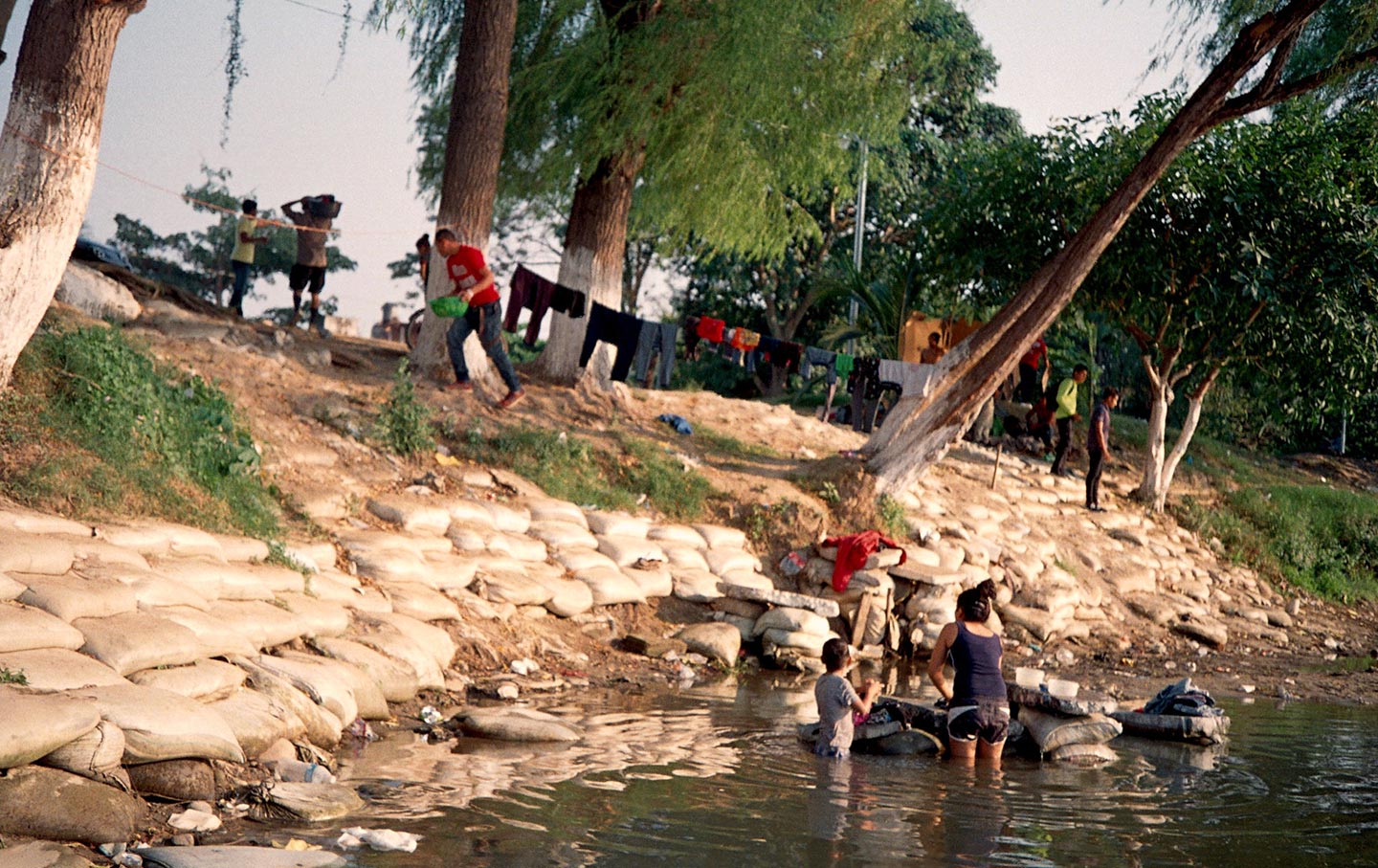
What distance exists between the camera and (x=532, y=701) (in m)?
7.05

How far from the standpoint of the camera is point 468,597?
802cm

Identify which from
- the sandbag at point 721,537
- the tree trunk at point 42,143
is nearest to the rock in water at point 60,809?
the tree trunk at point 42,143

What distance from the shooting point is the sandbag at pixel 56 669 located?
4.22m

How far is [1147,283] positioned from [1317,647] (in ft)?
15.8

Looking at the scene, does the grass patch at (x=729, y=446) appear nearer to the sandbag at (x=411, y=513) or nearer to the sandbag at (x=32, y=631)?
the sandbag at (x=411, y=513)

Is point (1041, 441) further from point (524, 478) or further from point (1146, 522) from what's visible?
point (524, 478)

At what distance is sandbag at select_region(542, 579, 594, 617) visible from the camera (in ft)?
28.0

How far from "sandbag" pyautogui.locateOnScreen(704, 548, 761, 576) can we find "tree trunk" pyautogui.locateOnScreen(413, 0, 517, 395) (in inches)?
119

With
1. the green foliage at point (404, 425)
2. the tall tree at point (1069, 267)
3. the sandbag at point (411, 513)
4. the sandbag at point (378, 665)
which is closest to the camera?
the sandbag at point (378, 665)

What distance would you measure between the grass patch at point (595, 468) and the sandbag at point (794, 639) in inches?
74.9

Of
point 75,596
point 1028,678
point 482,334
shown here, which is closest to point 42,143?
point 75,596

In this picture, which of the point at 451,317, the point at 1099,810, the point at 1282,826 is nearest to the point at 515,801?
the point at 1099,810

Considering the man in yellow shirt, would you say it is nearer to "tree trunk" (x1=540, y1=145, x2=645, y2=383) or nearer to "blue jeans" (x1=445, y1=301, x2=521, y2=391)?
"blue jeans" (x1=445, y1=301, x2=521, y2=391)

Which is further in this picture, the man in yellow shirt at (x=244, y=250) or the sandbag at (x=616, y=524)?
the man in yellow shirt at (x=244, y=250)
